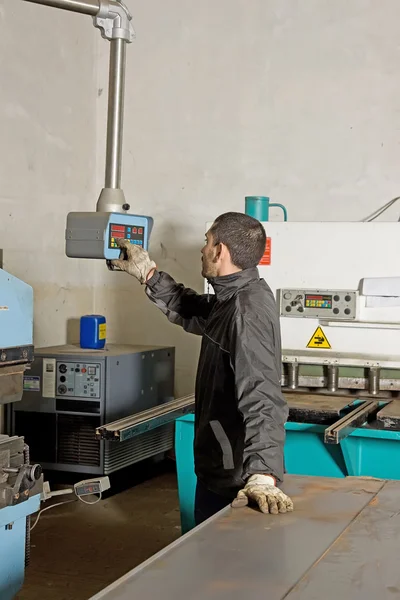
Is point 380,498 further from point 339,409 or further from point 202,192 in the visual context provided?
point 202,192

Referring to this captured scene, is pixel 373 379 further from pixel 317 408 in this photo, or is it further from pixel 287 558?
pixel 287 558

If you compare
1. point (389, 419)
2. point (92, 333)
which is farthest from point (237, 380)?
point (92, 333)

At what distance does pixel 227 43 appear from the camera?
3547mm

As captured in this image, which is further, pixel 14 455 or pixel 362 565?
pixel 14 455

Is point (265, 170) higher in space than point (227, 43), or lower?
lower

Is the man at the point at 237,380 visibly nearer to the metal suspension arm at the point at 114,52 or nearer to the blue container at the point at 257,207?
the metal suspension arm at the point at 114,52

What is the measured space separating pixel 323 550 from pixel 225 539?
0.15 meters

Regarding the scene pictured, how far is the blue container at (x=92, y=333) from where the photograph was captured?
3.33 meters

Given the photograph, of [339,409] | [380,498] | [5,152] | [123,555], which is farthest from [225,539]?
[5,152]

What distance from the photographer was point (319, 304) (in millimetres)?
2656

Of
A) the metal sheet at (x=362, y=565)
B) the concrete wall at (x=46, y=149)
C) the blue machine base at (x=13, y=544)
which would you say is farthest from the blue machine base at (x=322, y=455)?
the concrete wall at (x=46, y=149)

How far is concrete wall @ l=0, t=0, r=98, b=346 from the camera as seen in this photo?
3160 mm

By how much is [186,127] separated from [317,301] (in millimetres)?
1349

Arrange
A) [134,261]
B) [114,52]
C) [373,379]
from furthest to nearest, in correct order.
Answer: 1. [373,379]
2. [134,261]
3. [114,52]
